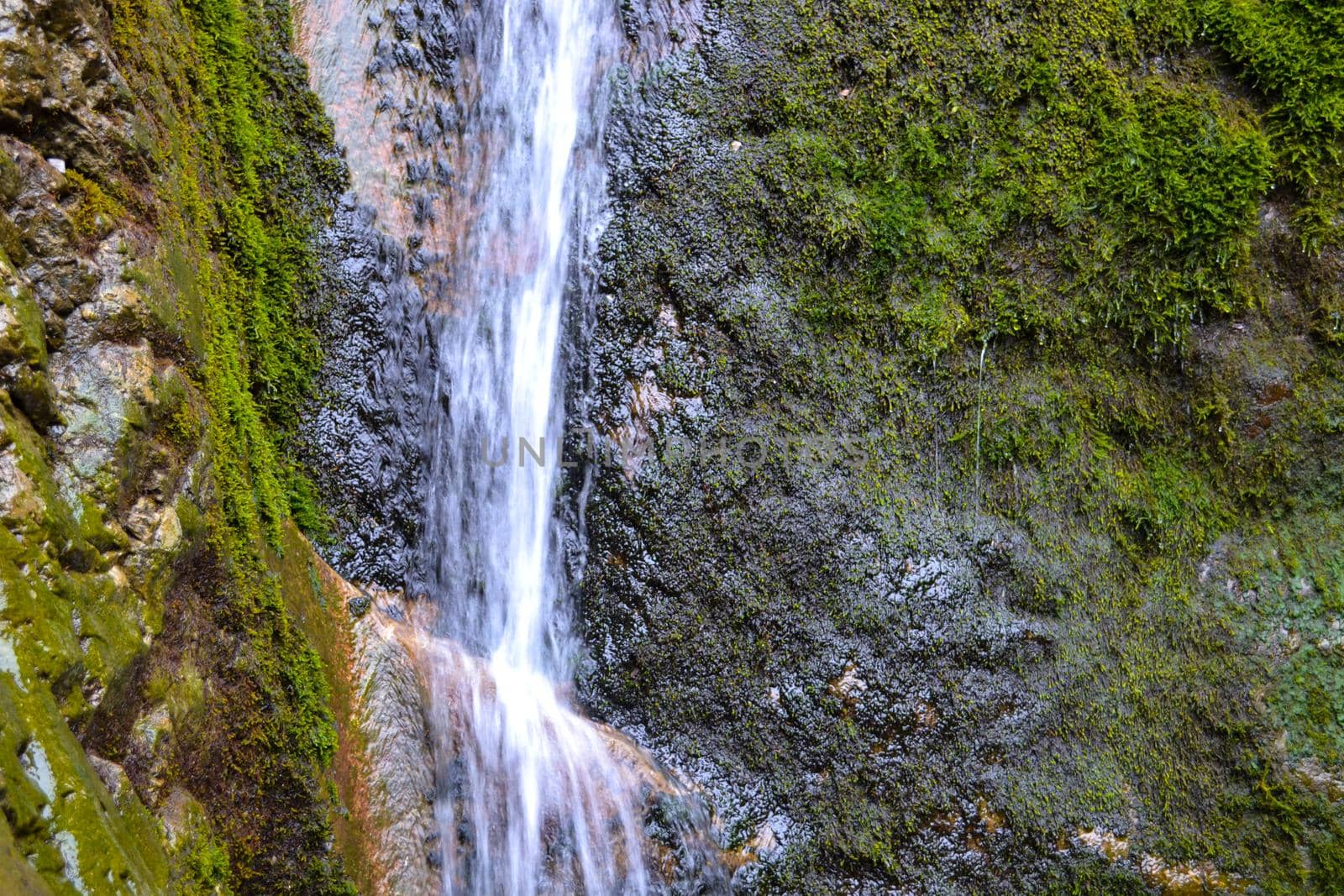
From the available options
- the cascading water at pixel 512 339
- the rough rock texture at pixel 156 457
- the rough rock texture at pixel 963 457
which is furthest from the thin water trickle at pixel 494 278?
the rough rock texture at pixel 156 457

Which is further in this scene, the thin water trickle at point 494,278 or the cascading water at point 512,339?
the cascading water at point 512,339

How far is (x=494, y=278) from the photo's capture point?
3.50 meters

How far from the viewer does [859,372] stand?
3391mm

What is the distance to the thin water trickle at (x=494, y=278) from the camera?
3.33 m

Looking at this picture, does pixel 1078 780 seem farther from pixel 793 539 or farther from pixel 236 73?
pixel 236 73

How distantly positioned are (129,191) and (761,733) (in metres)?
2.92

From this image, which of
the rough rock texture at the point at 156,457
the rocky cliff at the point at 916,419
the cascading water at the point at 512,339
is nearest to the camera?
the rough rock texture at the point at 156,457

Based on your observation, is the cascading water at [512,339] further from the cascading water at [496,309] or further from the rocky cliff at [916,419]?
the rocky cliff at [916,419]

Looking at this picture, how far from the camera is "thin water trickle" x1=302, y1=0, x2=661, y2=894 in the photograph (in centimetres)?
333

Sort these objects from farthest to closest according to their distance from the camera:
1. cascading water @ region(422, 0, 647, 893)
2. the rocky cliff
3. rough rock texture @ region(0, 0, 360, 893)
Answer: cascading water @ region(422, 0, 647, 893), the rocky cliff, rough rock texture @ region(0, 0, 360, 893)

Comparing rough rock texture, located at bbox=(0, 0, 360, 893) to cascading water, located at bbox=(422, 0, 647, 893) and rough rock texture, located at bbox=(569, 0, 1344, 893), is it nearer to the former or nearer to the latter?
cascading water, located at bbox=(422, 0, 647, 893)

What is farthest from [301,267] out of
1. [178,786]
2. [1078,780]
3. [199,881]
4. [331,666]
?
[1078,780]

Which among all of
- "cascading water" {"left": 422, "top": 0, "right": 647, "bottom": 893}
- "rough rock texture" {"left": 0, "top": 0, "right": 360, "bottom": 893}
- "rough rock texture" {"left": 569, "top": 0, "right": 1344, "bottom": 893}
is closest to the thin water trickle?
"cascading water" {"left": 422, "top": 0, "right": 647, "bottom": 893}

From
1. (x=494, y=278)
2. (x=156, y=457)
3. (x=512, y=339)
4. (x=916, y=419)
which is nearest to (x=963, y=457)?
(x=916, y=419)
